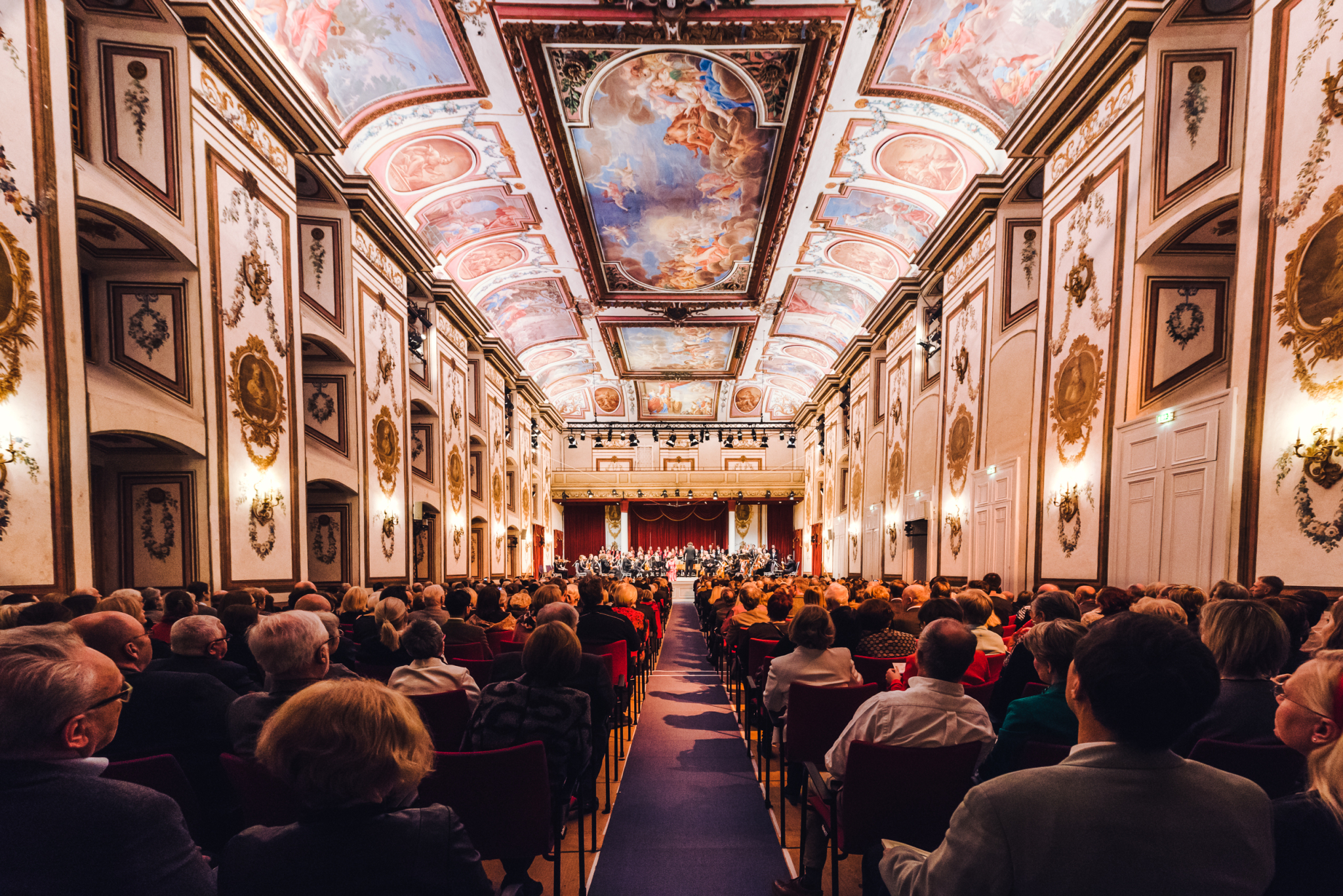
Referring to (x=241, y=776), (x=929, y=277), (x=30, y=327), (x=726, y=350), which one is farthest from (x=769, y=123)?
(x=726, y=350)

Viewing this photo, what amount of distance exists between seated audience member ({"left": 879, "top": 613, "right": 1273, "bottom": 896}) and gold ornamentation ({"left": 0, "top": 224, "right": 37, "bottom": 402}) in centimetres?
675

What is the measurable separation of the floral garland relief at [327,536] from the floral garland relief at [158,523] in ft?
12.3

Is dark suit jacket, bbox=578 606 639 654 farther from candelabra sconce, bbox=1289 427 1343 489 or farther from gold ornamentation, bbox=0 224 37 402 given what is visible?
gold ornamentation, bbox=0 224 37 402

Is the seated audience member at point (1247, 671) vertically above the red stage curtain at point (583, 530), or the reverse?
the seated audience member at point (1247, 671)

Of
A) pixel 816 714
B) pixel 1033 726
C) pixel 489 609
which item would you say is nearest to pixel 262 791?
pixel 816 714

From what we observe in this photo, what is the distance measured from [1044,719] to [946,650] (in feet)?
1.24

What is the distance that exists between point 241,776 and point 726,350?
25003 mm

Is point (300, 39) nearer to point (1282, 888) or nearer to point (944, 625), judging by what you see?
point (944, 625)

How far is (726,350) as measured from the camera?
87.2 ft

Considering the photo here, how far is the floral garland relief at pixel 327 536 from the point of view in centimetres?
1186

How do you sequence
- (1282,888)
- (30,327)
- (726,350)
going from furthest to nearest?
(726,350), (30,327), (1282,888)

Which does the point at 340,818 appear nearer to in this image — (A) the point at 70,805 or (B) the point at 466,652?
(A) the point at 70,805

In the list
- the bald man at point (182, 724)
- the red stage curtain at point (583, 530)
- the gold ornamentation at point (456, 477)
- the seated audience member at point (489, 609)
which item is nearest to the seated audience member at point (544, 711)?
the bald man at point (182, 724)

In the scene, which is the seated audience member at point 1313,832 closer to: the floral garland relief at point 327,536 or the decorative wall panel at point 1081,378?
the decorative wall panel at point 1081,378
